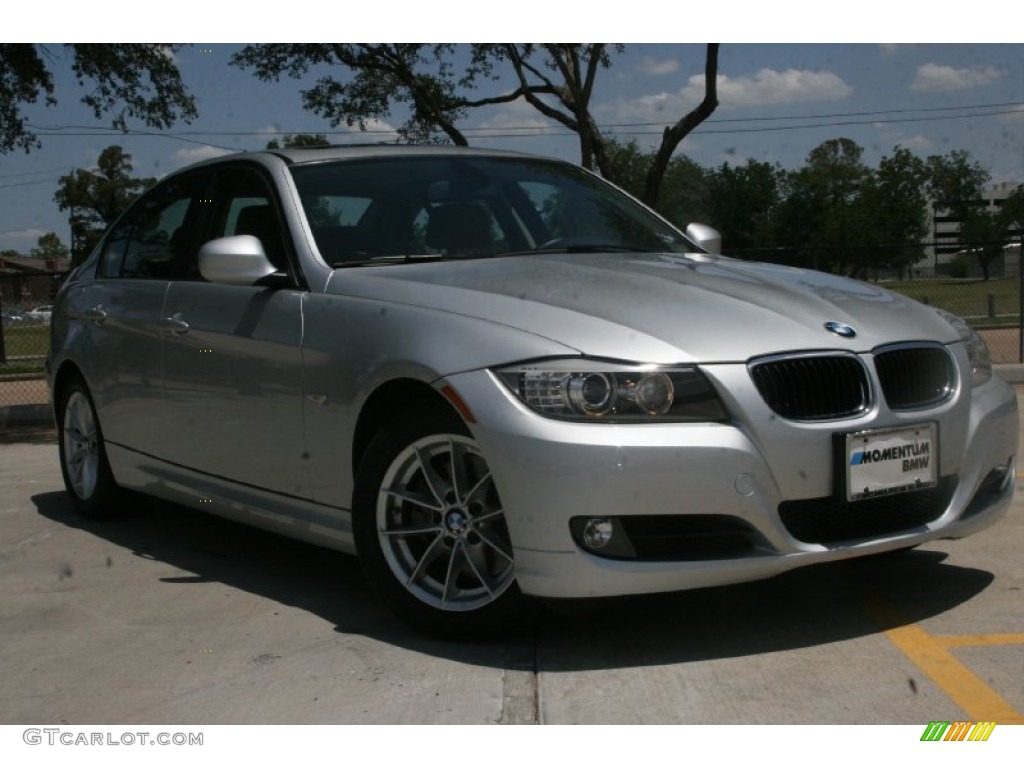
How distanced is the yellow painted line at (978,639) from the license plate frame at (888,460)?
48 centimetres

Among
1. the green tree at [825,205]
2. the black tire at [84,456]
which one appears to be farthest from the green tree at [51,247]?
the black tire at [84,456]

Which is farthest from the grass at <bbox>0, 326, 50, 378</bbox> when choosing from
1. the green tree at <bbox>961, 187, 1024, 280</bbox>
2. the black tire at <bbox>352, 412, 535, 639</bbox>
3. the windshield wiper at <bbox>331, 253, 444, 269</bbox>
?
the green tree at <bbox>961, 187, 1024, 280</bbox>

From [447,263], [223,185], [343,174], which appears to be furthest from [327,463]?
[223,185]

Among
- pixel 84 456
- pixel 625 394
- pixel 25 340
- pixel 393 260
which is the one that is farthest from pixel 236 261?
pixel 25 340

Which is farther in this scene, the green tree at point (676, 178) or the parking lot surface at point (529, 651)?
the green tree at point (676, 178)

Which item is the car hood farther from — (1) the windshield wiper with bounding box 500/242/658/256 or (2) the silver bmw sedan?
(1) the windshield wiper with bounding box 500/242/658/256

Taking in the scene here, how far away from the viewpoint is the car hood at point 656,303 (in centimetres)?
392

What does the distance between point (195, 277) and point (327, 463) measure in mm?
1429

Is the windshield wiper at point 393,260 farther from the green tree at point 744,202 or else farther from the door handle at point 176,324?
the green tree at point 744,202

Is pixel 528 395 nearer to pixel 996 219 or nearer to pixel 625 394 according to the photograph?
pixel 625 394

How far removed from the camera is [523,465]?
12.5ft

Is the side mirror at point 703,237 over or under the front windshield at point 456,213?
under

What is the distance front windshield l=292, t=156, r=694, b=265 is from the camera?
5.01 meters

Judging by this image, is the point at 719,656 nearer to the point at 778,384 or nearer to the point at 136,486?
the point at 778,384
